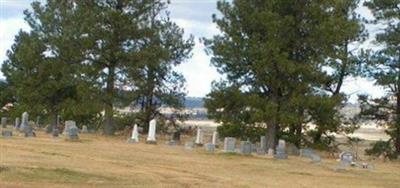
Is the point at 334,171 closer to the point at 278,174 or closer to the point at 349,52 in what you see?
the point at 278,174

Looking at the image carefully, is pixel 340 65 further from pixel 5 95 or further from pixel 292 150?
pixel 5 95

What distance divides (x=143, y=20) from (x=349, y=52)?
10088mm

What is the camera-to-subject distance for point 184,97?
39656 mm

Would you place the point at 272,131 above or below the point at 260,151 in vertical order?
above

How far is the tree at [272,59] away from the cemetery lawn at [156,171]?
17.0 ft

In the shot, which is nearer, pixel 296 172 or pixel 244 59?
pixel 296 172

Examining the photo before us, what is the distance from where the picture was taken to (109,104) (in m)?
34.2

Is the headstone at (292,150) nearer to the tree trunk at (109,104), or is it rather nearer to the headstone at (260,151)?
the headstone at (260,151)

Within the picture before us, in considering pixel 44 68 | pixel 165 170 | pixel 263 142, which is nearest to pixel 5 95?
pixel 44 68

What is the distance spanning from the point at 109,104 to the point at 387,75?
1333 cm

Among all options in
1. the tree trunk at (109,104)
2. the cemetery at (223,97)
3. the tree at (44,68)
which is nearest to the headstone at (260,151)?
the cemetery at (223,97)

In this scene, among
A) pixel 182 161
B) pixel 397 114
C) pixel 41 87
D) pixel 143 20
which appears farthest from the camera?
pixel 41 87

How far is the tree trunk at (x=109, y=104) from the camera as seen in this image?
111 feet

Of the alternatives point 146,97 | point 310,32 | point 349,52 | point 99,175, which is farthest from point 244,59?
point 99,175
